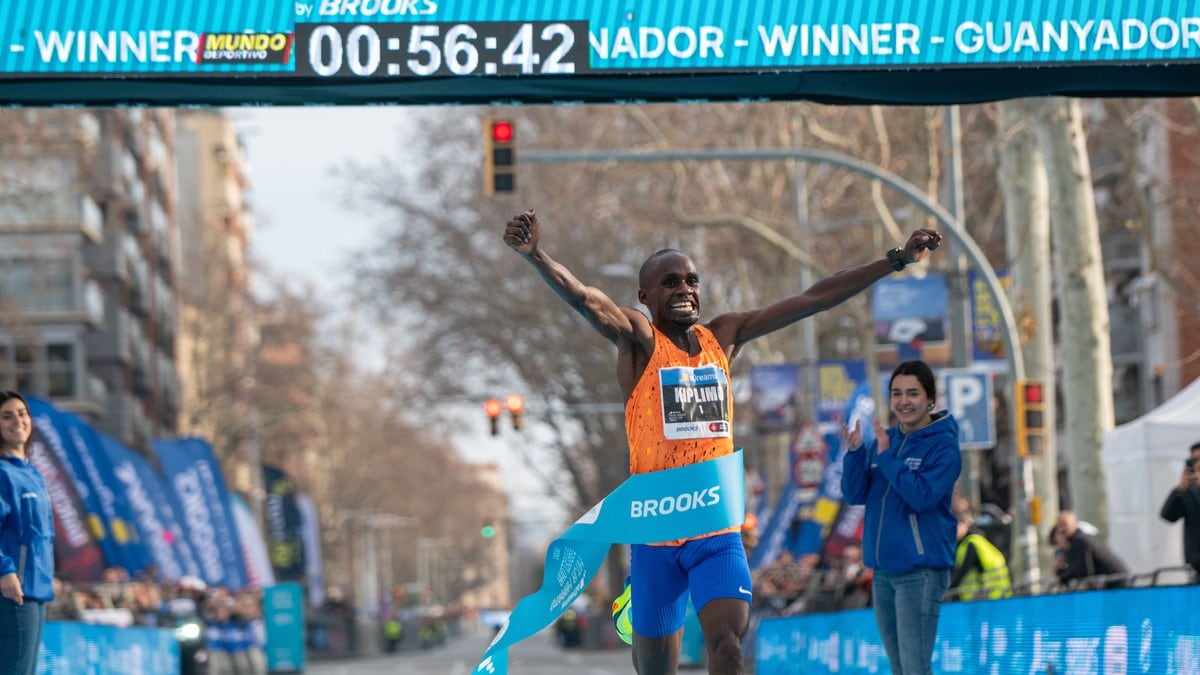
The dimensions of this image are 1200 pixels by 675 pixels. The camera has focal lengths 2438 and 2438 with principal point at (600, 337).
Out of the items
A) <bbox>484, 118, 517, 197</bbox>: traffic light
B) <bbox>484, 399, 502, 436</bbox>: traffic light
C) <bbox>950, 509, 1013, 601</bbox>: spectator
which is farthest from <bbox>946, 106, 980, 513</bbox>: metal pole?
<bbox>484, 399, 502, 436</bbox>: traffic light

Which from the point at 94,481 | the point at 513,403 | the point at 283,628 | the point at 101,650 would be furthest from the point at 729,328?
the point at 513,403

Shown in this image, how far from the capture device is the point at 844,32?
37.8 feet

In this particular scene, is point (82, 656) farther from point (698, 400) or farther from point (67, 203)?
point (67, 203)

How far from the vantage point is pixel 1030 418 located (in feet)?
81.7

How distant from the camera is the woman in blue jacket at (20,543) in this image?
10719 mm

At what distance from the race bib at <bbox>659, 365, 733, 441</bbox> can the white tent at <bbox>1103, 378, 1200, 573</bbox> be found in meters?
13.6

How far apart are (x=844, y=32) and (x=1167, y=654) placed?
3.24 m

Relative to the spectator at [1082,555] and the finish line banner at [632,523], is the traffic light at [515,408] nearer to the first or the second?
the spectator at [1082,555]

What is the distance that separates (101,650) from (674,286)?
1187 centimetres

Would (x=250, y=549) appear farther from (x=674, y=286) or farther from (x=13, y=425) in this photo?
(x=674, y=286)

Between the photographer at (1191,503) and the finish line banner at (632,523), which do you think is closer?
the finish line banner at (632,523)

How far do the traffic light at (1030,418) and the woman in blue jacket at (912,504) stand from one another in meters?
14.0

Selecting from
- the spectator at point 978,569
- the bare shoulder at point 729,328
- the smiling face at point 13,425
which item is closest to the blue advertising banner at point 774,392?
the spectator at point 978,569

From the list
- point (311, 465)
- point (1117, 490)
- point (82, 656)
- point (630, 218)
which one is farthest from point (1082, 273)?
point (311, 465)
